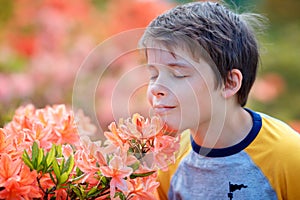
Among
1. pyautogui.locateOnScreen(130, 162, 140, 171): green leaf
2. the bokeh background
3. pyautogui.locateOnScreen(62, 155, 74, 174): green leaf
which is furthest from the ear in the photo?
the bokeh background

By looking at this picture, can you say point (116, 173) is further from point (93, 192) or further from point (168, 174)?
point (168, 174)

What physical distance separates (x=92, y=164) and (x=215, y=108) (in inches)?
16.2

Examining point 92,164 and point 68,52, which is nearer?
point 92,164

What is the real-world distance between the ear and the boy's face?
5 centimetres

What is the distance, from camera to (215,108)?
1589mm

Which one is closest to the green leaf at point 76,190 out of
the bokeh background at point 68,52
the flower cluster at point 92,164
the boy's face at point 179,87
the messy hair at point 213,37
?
the flower cluster at point 92,164

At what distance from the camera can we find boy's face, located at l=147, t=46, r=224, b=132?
1461 mm

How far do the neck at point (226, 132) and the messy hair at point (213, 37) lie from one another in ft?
0.19

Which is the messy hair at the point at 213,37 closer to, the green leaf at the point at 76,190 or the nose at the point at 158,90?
the nose at the point at 158,90

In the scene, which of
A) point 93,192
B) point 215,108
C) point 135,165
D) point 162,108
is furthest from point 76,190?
point 215,108

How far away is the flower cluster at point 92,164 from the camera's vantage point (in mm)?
1276

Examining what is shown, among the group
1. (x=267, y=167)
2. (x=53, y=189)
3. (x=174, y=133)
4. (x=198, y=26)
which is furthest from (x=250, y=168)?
(x=53, y=189)

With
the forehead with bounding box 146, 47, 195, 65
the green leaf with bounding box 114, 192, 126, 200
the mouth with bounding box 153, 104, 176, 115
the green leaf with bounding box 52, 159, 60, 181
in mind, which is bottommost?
the green leaf with bounding box 114, 192, 126, 200

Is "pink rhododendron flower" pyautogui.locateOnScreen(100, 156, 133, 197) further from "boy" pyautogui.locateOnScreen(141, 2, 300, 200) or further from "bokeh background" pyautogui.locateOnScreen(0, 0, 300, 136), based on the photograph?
"bokeh background" pyautogui.locateOnScreen(0, 0, 300, 136)
